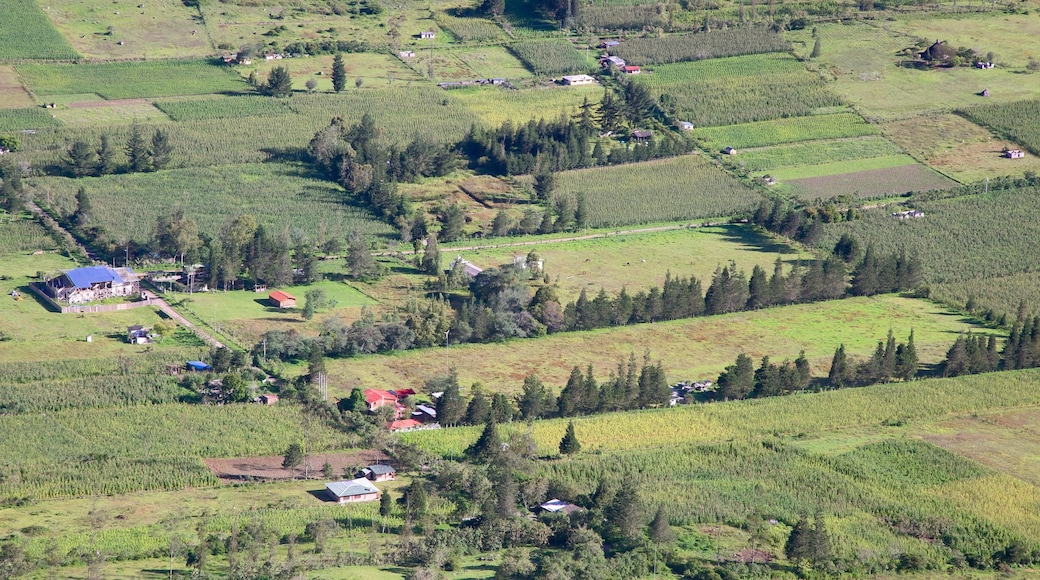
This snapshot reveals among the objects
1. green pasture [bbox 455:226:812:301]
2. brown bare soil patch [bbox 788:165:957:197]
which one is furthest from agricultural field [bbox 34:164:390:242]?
brown bare soil patch [bbox 788:165:957:197]

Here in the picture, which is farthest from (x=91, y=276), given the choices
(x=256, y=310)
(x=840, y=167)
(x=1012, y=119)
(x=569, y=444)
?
(x=1012, y=119)

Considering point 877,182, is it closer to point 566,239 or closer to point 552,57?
point 566,239

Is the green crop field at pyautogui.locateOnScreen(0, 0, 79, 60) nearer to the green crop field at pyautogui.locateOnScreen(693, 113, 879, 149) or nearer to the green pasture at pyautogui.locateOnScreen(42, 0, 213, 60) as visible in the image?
the green pasture at pyautogui.locateOnScreen(42, 0, 213, 60)

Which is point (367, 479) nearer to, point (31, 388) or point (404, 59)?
point (31, 388)

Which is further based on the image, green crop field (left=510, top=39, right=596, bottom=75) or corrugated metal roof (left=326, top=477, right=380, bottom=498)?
green crop field (left=510, top=39, right=596, bottom=75)

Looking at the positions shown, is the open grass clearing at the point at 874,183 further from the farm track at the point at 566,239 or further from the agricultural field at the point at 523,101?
the agricultural field at the point at 523,101
